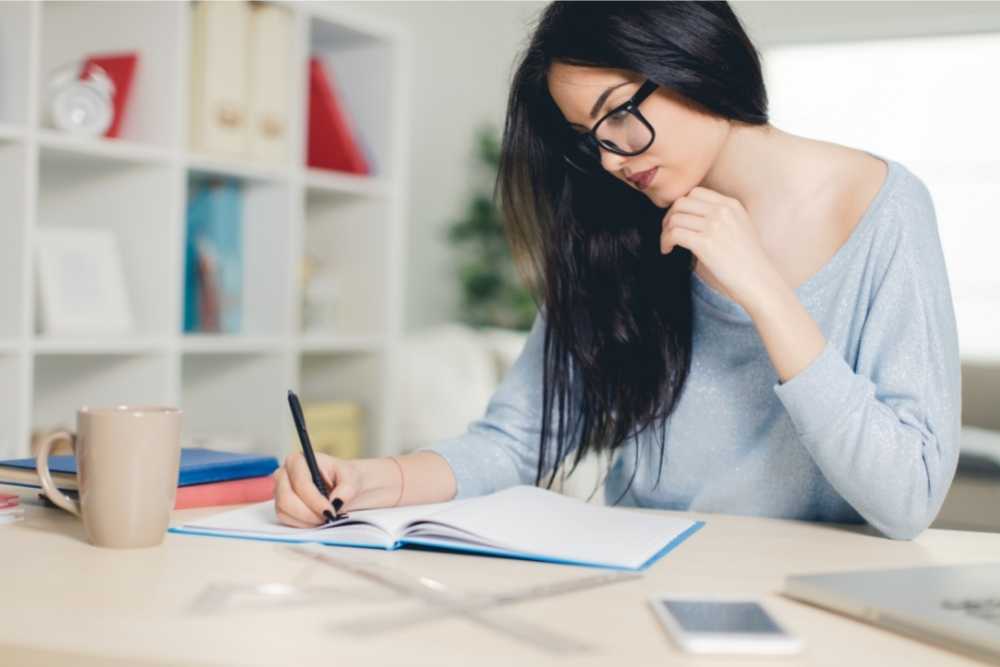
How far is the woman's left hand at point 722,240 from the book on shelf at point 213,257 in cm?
176

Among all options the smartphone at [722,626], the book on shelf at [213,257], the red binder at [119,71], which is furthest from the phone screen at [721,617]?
the book on shelf at [213,257]

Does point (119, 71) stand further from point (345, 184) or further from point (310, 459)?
point (310, 459)

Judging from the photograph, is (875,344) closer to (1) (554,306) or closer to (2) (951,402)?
(2) (951,402)

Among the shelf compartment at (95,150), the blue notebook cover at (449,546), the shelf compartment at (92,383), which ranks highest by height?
the shelf compartment at (95,150)

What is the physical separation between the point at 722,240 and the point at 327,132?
2057mm

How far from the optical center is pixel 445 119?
4.86 meters

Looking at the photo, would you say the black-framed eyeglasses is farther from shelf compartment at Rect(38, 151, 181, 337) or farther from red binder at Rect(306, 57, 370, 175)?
red binder at Rect(306, 57, 370, 175)

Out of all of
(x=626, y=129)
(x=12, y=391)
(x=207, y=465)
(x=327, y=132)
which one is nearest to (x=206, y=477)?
(x=207, y=465)

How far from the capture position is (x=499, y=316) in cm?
466

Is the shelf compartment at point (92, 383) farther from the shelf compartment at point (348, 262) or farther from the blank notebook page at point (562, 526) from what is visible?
the blank notebook page at point (562, 526)

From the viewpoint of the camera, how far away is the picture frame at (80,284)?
2.22m

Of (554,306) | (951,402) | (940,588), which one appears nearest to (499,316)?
(554,306)

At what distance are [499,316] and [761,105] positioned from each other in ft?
11.4

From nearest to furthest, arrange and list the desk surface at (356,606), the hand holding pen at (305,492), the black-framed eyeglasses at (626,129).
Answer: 1. the desk surface at (356,606)
2. the hand holding pen at (305,492)
3. the black-framed eyeglasses at (626,129)
